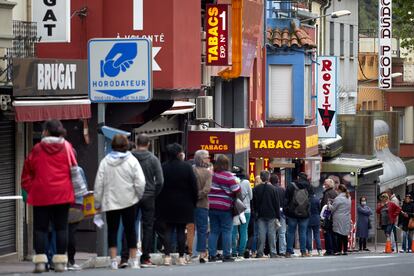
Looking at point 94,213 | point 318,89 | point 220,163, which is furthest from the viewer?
point 318,89

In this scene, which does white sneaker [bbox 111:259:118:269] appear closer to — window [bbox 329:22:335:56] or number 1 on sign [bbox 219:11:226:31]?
number 1 on sign [bbox 219:11:226:31]

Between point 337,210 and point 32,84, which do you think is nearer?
point 32,84

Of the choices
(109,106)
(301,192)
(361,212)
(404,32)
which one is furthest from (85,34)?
(404,32)

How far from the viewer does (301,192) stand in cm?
2847

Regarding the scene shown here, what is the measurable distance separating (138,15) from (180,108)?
3.48 meters

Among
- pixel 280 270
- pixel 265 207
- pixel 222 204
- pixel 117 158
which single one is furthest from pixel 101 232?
pixel 265 207

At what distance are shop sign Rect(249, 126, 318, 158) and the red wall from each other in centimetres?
890

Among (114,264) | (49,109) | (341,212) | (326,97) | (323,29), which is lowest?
(341,212)

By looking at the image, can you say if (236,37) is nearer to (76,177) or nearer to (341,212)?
(341,212)

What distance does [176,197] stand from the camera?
786 inches

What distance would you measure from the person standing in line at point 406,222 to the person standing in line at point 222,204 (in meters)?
16.7

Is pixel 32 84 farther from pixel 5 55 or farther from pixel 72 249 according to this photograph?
pixel 72 249

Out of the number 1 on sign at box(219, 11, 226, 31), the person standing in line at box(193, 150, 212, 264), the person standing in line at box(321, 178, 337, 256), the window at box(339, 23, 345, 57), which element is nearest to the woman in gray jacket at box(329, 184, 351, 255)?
the person standing in line at box(321, 178, 337, 256)

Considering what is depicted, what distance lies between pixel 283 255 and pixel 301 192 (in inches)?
50.8
